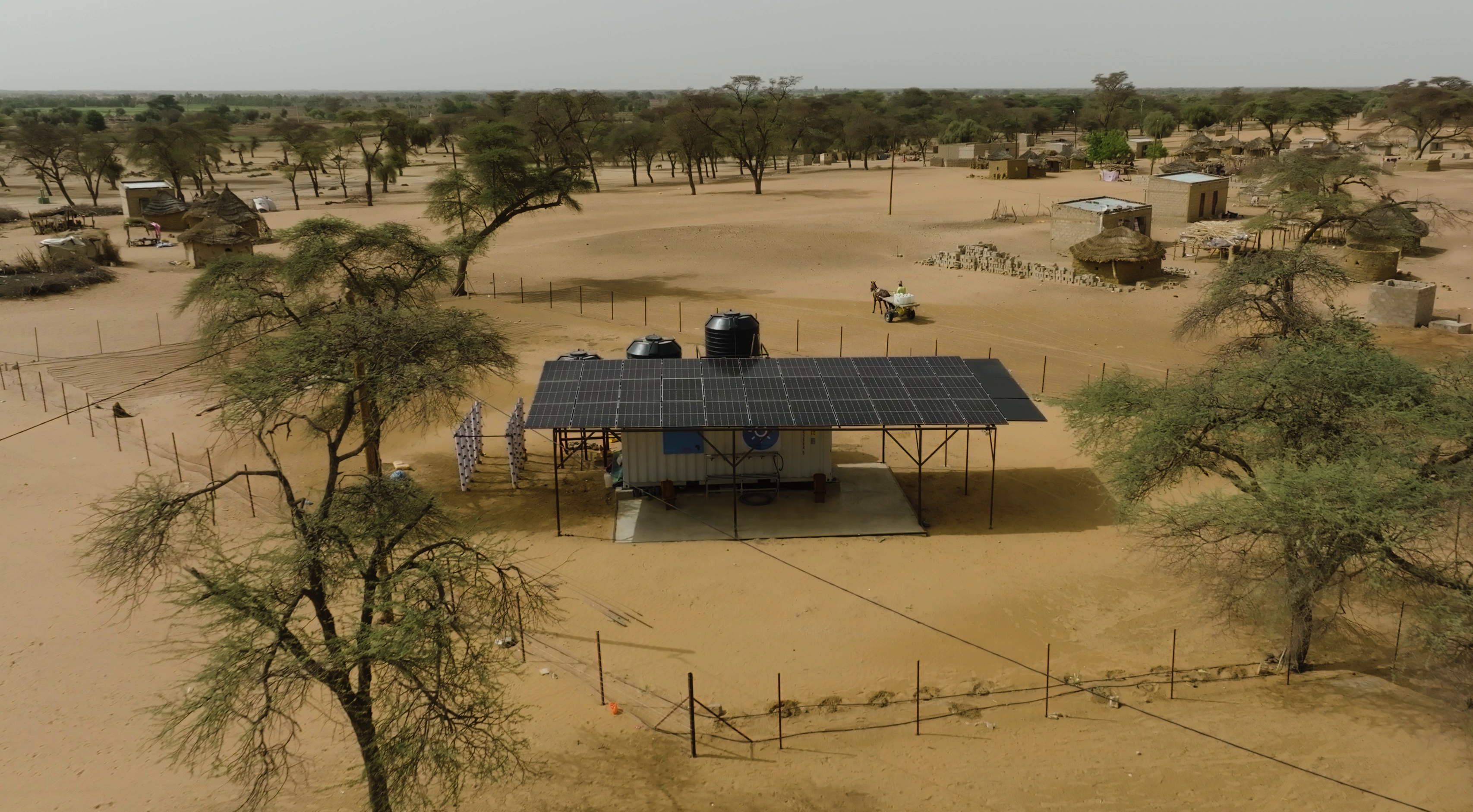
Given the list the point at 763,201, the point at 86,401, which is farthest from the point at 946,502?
the point at 763,201

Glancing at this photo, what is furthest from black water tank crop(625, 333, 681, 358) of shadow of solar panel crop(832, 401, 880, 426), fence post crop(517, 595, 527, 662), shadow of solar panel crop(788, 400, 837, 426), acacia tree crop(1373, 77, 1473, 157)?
acacia tree crop(1373, 77, 1473, 157)

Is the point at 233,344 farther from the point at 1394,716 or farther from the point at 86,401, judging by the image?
the point at 1394,716

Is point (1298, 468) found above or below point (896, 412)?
above

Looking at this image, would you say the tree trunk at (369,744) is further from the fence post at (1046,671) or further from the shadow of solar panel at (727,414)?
the shadow of solar panel at (727,414)

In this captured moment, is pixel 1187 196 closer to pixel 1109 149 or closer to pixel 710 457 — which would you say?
pixel 1109 149

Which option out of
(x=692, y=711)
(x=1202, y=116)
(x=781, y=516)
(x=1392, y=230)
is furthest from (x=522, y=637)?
(x=1202, y=116)

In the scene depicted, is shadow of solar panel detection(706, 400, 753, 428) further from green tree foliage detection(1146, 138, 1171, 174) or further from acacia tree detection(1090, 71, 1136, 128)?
acacia tree detection(1090, 71, 1136, 128)

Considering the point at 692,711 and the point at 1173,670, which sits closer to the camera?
the point at 692,711
